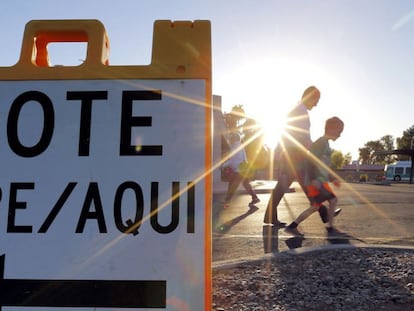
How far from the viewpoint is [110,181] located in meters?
1.17

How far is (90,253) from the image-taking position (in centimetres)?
115

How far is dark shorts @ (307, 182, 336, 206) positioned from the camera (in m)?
5.36

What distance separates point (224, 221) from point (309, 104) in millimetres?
2324

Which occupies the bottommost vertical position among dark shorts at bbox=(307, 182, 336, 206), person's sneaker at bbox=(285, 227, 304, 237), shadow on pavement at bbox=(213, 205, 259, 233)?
shadow on pavement at bbox=(213, 205, 259, 233)

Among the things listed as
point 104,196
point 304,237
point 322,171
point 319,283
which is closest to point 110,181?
point 104,196

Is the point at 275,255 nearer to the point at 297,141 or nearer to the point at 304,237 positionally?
the point at 304,237

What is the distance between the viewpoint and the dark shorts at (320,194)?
5.36 metres

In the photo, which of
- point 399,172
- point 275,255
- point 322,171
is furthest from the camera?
point 399,172

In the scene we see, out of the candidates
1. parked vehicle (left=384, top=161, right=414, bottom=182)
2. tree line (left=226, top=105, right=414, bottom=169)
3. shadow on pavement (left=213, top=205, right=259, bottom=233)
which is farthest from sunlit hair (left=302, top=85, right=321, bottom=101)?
tree line (left=226, top=105, right=414, bottom=169)

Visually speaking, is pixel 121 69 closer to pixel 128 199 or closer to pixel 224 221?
pixel 128 199

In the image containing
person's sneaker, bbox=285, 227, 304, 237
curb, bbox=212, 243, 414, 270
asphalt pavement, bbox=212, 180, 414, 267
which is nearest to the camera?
curb, bbox=212, 243, 414, 270

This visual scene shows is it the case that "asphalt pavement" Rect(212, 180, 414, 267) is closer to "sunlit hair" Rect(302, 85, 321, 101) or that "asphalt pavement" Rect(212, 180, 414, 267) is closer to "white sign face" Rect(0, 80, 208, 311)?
"sunlit hair" Rect(302, 85, 321, 101)

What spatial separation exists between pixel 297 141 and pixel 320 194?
29.3 inches

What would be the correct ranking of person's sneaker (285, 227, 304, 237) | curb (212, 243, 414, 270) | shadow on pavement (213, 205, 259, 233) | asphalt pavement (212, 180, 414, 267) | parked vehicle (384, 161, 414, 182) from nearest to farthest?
curb (212, 243, 414, 270)
asphalt pavement (212, 180, 414, 267)
person's sneaker (285, 227, 304, 237)
shadow on pavement (213, 205, 259, 233)
parked vehicle (384, 161, 414, 182)
